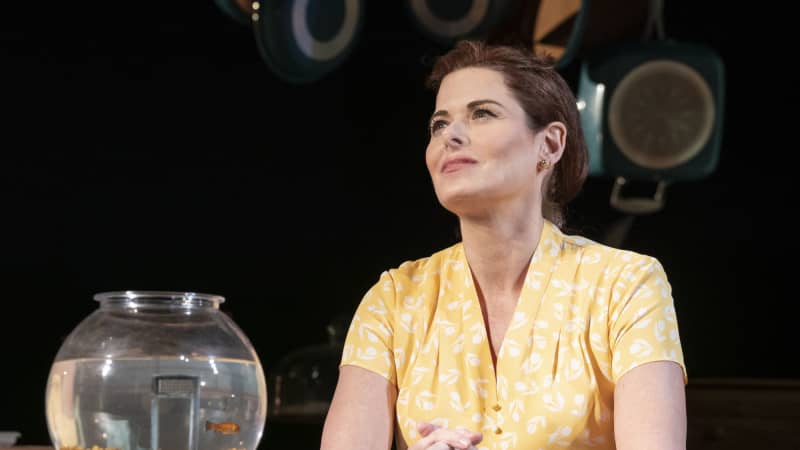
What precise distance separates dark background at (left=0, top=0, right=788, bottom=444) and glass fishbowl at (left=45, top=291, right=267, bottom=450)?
8.07 ft

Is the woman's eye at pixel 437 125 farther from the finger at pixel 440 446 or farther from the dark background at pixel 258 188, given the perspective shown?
the dark background at pixel 258 188

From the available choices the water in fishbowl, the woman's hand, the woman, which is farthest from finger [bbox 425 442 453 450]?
the water in fishbowl

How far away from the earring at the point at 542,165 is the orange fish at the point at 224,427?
1.83ft

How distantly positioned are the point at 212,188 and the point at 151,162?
0.66 feet

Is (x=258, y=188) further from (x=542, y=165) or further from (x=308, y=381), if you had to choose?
(x=542, y=165)

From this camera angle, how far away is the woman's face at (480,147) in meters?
1.54

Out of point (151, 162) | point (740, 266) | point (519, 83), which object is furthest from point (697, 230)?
point (519, 83)

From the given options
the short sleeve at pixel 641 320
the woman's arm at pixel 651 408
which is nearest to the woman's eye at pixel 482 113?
the short sleeve at pixel 641 320

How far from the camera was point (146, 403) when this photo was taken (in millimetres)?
1200

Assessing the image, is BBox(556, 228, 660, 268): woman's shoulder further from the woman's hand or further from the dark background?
the dark background

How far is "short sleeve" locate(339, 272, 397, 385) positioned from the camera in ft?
5.20

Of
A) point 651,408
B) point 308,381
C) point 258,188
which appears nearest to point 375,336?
point 651,408

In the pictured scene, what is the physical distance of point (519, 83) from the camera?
5.29 feet

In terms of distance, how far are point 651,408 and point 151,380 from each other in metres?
0.56
